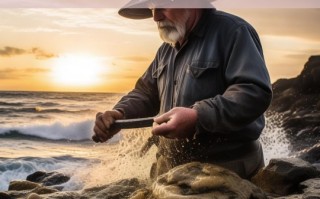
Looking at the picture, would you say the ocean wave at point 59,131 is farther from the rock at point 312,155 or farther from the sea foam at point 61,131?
the rock at point 312,155

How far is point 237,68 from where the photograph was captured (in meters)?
0.92

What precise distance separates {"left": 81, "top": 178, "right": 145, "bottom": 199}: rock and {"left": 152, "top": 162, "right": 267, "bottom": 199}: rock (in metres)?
0.39

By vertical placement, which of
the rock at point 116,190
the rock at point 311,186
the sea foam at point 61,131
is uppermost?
the rock at point 311,186

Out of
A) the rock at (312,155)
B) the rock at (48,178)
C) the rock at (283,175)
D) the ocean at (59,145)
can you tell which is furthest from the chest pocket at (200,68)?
the rock at (48,178)

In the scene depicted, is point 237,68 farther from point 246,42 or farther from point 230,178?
point 230,178

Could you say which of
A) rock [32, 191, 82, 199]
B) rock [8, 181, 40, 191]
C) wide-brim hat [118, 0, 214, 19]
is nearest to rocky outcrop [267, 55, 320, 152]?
rock [8, 181, 40, 191]

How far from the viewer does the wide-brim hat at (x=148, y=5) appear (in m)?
0.99

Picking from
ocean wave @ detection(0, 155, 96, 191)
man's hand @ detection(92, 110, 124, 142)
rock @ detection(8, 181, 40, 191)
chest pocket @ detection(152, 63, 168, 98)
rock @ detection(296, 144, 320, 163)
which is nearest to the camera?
man's hand @ detection(92, 110, 124, 142)

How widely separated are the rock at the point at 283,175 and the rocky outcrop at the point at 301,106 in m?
2.24

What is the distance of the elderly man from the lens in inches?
34.7

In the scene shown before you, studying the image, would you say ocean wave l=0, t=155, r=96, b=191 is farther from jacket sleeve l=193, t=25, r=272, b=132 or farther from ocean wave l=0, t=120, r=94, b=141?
jacket sleeve l=193, t=25, r=272, b=132

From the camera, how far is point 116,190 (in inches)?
53.3

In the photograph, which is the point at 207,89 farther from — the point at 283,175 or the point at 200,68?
the point at 283,175

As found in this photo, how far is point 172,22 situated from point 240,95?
0.79 feet
